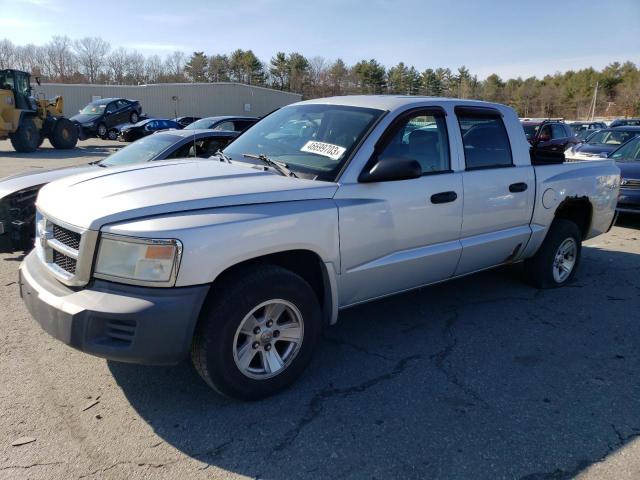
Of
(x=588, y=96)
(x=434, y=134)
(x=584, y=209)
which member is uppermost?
(x=588, y=96)

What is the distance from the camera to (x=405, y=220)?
141 inches

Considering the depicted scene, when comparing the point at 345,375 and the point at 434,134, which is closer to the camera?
the point at 345,375

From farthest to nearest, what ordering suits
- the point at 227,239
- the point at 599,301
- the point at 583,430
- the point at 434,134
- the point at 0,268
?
the point at 0,268 < the point at 599,301 < the point at 434,134 < the point at 583,430 < the point at 227,239

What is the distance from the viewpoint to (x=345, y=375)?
11.2 ft

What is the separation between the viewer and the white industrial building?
43000mm

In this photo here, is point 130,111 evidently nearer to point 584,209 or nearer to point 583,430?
point 584,209

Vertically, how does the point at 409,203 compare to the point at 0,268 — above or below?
above

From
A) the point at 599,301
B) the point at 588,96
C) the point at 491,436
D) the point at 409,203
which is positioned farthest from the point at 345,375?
the point at 588,96

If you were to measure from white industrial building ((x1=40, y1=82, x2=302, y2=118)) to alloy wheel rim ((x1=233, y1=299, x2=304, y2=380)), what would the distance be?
4376cm

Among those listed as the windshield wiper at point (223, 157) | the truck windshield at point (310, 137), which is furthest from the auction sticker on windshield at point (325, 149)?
the windshield wiper at point (223, 157)

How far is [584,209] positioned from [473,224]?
2.18 metres

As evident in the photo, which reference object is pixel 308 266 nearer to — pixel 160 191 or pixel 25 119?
pixel 160 191

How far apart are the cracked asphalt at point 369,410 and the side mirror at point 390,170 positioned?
53.1 inches

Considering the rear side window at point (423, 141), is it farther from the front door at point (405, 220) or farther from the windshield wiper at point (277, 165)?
the windshield wiper at point (277, 165)
